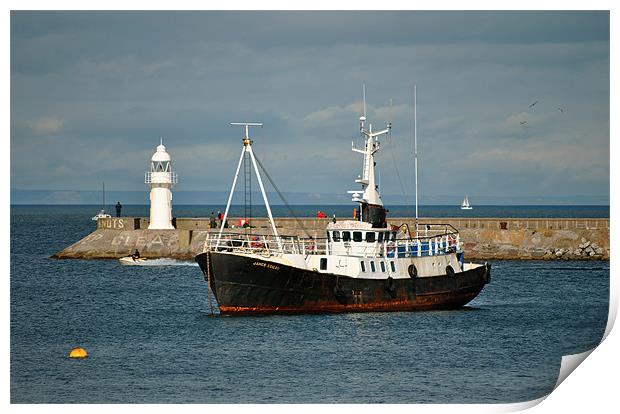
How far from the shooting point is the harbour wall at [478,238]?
3029 inches

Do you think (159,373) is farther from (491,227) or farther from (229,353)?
(491,227)

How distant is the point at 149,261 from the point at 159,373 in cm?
4248

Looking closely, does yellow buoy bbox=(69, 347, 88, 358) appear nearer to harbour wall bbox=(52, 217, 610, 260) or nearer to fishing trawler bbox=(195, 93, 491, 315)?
fishing trawler bbox=(195, 93, 491, 315)

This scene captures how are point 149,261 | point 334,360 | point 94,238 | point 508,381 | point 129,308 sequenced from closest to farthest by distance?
point 508,381
point 334,360
point 129,308
point 149,261
point 94,238

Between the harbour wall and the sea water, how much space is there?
17945mm

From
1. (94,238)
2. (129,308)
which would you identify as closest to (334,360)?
(129,308)

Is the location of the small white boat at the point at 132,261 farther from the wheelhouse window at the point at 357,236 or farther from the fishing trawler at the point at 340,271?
the wheelhouse window at the point at 357,236

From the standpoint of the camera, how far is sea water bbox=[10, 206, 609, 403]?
108ft

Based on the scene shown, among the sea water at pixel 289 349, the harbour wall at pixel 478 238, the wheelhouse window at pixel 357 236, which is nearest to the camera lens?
the sea water at pixel 289 349

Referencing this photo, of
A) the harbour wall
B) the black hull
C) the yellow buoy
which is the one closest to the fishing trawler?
the black hull

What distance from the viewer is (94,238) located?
84062 mm

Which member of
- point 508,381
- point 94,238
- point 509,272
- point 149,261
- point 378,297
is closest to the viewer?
point 508,381

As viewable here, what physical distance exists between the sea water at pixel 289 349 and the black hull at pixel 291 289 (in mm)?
586

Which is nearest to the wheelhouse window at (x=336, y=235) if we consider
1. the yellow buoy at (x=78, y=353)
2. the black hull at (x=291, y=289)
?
the black hull at (x=291, y=289)
